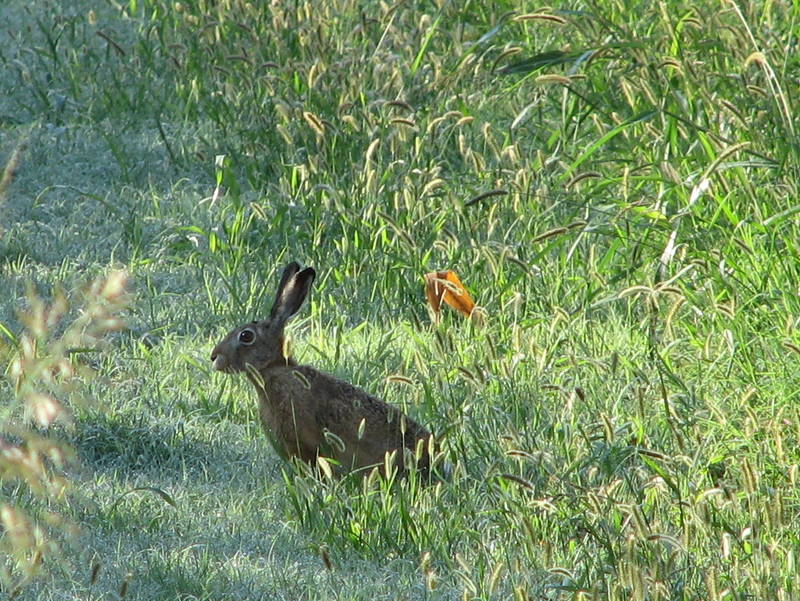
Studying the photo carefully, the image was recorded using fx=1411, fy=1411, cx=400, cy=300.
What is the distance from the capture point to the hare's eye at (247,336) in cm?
453

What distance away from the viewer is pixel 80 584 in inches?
127

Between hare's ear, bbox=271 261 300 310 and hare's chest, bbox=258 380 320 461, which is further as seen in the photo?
hare's ear, bbox=271 261 300 310

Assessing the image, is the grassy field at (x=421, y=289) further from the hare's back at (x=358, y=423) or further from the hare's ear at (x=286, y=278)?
the hare's ear at (x=286, y=278)

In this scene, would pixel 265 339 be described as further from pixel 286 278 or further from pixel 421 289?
pixel 421 289

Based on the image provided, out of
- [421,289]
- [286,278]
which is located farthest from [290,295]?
[421,289]

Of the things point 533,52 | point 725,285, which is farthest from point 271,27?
point 725,285

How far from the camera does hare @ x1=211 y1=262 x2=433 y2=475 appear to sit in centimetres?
406

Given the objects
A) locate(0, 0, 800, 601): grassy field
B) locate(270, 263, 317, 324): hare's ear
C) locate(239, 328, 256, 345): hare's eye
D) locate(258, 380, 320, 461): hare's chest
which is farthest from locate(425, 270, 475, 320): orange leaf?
locate(258, 380, 320, 461): hare's chest

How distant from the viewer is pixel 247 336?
14.9 ft

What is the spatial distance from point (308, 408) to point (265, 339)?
42 centimetres

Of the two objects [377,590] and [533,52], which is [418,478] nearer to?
[377,590]

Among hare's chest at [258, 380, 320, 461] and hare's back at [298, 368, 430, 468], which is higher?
hare's back at [298, 368, 430, 468]

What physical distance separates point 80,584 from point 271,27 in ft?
13.8

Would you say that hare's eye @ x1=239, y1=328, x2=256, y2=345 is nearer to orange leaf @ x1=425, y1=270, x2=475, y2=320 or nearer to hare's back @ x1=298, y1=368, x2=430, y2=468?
hare's back @ x1=298, y1=368, x2=430, y2=468
